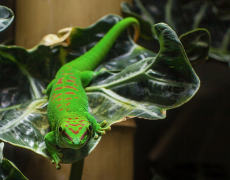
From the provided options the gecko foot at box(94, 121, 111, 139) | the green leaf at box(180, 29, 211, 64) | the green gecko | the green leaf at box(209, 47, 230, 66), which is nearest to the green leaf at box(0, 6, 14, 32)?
the green gecko

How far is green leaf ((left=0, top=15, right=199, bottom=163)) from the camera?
3.69ft

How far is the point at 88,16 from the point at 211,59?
1.27 m

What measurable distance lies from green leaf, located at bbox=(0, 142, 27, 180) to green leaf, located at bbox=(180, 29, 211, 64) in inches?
50.6

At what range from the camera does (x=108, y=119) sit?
1240 millimetres

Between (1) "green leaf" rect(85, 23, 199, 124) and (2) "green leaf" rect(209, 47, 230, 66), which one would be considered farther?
(2) "green leaf" rect(209, 47, 230, 66)

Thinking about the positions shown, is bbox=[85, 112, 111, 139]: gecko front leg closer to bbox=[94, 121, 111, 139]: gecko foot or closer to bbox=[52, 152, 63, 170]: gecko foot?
bbox=[94, 121, 111, 139]: gecko foot

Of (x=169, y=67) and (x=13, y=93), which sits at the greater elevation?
(x=169, y=67)

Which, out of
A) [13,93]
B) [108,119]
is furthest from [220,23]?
[13,93]

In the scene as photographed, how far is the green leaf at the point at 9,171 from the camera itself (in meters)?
1.03

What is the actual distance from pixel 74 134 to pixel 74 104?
0.33 metres

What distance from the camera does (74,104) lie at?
1.36 metres

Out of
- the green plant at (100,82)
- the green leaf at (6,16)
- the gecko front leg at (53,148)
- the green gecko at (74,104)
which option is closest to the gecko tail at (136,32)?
the green gecko at (74,104)

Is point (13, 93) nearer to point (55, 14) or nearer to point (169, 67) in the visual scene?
point (55, 14)

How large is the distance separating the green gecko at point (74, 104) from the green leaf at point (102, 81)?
0.06 meters
